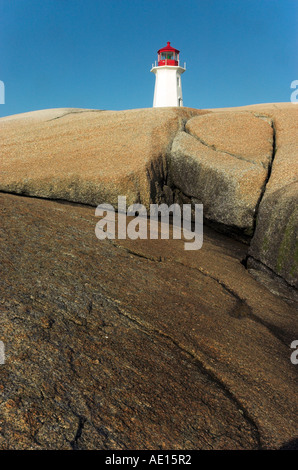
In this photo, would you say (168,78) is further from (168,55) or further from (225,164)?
(225,164)

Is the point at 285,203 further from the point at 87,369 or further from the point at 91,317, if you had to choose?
the point at 87,369

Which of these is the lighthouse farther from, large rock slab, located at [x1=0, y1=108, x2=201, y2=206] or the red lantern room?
large rock slab, located at [x1=0, y1=108, x2=201, y2=206]

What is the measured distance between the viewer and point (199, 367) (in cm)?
462

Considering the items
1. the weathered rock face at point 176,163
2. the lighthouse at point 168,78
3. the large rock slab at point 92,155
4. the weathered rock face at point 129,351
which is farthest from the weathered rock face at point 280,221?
the lighthouse at point 168,78

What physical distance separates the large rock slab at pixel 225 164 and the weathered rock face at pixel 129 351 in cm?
377

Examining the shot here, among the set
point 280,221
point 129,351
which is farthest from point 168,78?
point 129,351

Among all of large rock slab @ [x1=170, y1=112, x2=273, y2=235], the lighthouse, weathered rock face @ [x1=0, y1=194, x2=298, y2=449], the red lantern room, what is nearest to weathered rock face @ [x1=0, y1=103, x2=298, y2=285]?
large rock slab @ [x1=170, y1=112, x2=273, y2=235]

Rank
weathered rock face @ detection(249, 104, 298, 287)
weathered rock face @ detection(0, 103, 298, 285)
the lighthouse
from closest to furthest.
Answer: weathered rock face @ detection(249, 104, 298, 287), weathered rock face @ detection(0, 103, 298, 285), the lighthouse

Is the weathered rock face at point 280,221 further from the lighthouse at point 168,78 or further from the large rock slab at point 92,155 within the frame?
the lighthouse at point 168,78

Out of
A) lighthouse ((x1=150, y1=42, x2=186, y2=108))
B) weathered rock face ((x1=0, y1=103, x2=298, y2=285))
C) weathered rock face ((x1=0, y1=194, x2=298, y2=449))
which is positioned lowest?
weathered rock face ((x1=0, y1=194, x2=298, y2=449))

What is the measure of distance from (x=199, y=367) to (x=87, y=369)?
4.49ft

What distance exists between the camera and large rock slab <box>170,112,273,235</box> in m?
10.7

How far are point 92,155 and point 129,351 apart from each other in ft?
28.5
